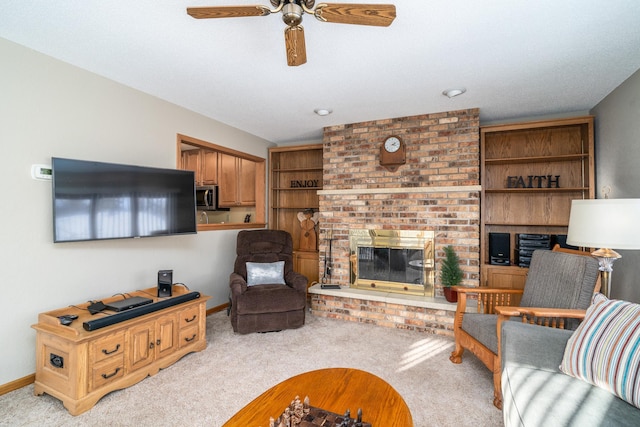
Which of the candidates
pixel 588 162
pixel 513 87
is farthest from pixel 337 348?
pixel 588 162

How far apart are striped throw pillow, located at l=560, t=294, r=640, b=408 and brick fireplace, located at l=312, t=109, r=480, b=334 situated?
5.30ft

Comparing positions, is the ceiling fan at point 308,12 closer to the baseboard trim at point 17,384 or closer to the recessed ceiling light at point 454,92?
the recessed ceiling light at point 454,92

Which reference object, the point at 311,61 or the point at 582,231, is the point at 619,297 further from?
the point at 311,61

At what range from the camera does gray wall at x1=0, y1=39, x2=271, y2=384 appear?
206cm

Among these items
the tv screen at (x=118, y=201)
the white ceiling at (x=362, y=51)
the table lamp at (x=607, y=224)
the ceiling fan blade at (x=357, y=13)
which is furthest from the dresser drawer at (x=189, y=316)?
the table lamp at (x=607, y=224)

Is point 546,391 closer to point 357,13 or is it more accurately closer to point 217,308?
point 357,13

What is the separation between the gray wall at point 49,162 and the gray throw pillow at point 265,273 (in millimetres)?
895

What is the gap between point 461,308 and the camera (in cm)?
255

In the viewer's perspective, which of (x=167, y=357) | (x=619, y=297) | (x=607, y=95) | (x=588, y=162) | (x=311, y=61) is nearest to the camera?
(x=311, y=61)

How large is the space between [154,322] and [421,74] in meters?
2.98

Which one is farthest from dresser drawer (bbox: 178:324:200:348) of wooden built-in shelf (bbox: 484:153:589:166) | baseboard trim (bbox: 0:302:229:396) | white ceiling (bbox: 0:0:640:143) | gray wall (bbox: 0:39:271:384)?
wooden built-in shelf (bbox: 484:153:589:166)

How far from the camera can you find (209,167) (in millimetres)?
5035

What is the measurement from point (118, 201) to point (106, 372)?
1.29 meters

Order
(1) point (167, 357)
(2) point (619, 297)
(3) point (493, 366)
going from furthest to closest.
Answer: (2) point (619, 297)
(1) point (167, 357)
(3) point (493, 366)
